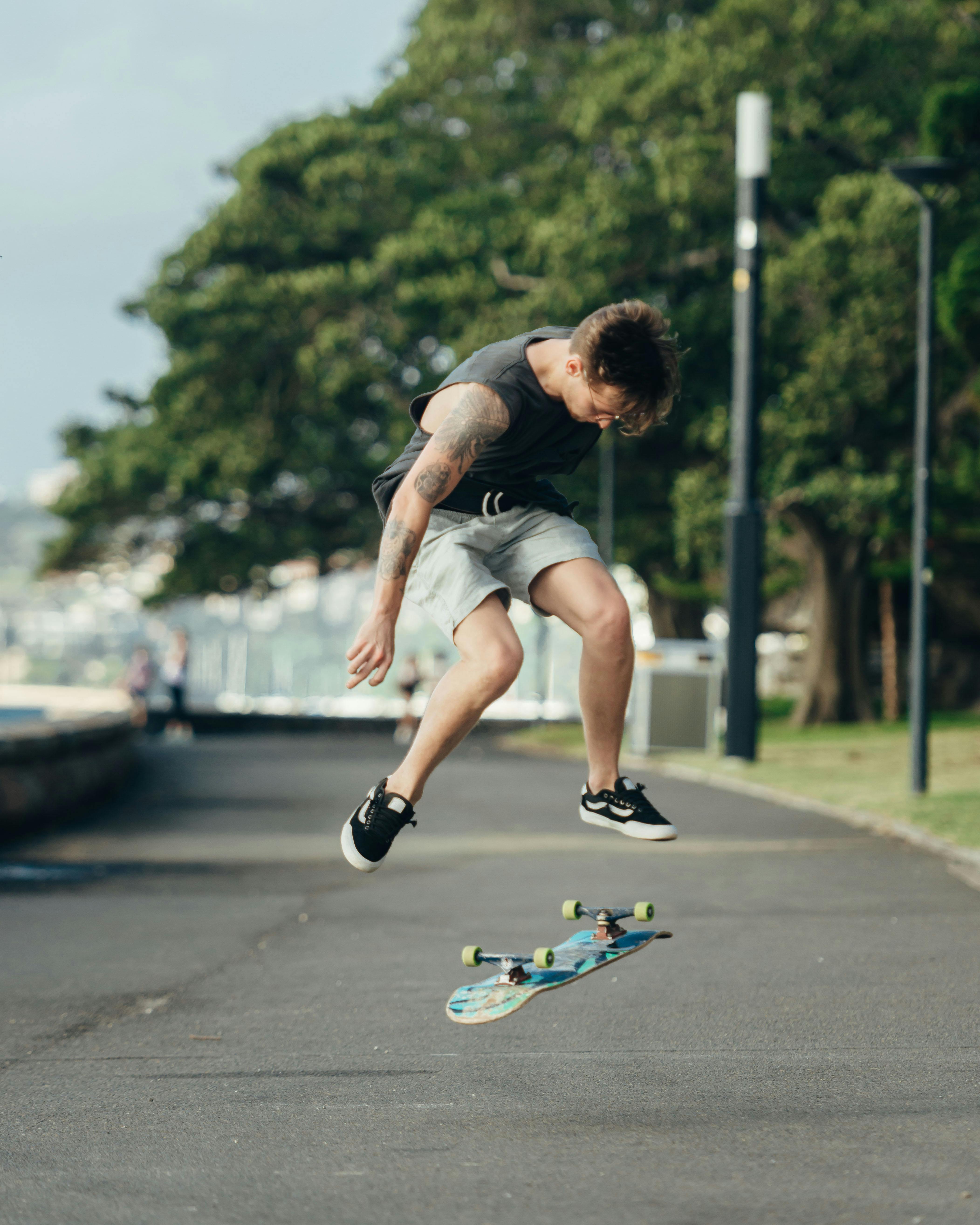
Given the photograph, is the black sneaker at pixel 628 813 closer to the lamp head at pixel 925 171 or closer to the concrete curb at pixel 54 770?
the concrete curb at pixel 54 770

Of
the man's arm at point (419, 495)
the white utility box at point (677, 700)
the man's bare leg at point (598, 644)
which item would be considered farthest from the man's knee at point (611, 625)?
the white utility box at point (677, 700)

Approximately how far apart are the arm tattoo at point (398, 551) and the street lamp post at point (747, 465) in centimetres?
1379

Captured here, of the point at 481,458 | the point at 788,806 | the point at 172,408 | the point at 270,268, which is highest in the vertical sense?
the point at 270,268

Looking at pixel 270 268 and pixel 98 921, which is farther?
pixel 270 268

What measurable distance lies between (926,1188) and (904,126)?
24.0 meters

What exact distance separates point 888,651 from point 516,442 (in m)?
26.2

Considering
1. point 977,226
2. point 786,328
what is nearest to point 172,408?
point 786,328

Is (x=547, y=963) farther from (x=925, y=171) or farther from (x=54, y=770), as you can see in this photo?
(x=925, y=171)

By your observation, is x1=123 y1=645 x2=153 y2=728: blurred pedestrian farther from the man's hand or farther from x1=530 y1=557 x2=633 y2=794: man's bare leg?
the man's hand

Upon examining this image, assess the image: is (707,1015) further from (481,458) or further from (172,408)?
(172,408)

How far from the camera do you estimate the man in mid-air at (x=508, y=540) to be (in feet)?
14.8

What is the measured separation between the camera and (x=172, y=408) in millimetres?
32000

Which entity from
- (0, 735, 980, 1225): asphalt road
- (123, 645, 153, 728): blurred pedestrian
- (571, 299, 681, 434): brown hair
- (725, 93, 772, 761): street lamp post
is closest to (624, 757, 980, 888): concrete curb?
(0, 735, 980, 1225): asphalt road

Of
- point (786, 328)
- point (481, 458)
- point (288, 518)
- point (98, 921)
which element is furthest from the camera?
point (288, 518)
